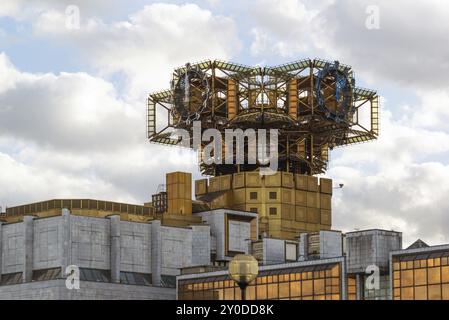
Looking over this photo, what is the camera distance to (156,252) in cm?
17862

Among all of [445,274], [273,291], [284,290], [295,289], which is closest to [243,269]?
[445,274]

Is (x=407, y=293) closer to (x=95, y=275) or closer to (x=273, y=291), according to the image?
(x=273, y=291)

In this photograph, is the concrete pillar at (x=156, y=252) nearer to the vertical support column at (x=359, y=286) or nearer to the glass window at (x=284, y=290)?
the glass window at (x=284, y=290)

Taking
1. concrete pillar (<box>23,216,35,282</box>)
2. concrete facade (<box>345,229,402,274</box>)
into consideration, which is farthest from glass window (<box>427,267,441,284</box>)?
concrete pillar (<box>23,216,35,282</box>)

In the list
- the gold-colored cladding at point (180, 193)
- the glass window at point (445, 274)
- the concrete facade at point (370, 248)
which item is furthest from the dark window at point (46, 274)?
the glass window at point (445, 274)

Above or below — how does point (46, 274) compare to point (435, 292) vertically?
above

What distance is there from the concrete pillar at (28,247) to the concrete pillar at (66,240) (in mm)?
6124

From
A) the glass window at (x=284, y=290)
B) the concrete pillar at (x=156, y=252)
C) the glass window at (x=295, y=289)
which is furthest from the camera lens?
the concrete pillar at (x=156, y=252)

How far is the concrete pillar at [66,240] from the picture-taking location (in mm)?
169500

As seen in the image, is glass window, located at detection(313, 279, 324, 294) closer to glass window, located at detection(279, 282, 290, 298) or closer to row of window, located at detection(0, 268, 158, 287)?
glass window, located at detection(279, 282, 290, 298)

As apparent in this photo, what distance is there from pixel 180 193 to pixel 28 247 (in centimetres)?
2572

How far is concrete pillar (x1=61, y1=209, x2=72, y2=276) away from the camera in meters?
170
